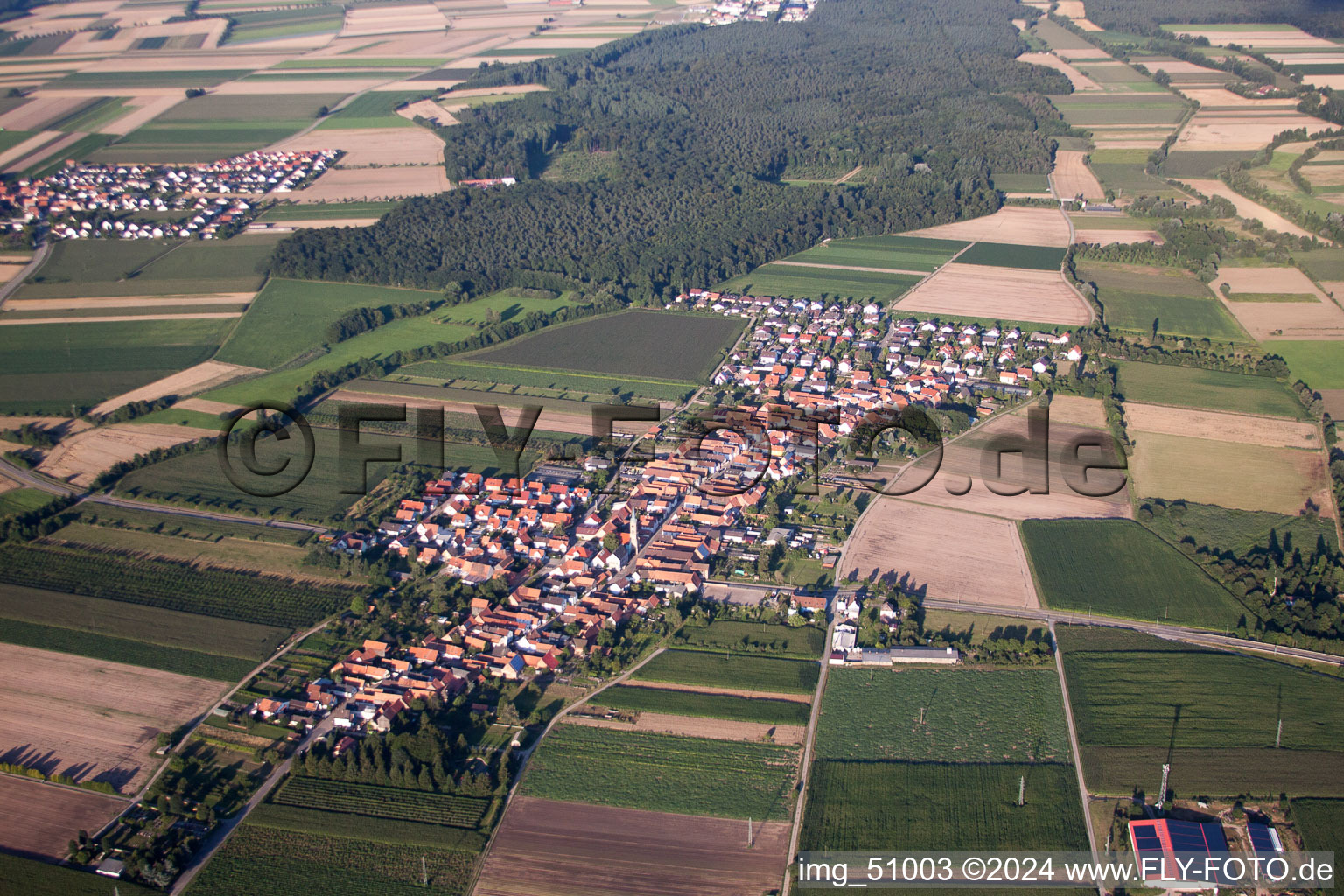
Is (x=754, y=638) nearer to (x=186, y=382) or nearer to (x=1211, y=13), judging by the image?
(x=186, y=382)

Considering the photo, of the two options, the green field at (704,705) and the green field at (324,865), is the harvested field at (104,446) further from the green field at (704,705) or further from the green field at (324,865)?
the green field at (704,705)

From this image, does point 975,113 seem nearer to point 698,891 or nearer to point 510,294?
point 510,294

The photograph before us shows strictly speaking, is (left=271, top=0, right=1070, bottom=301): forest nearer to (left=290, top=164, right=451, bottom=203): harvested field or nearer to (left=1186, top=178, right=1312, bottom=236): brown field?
(left=290, top=164, right=451, bottom=203): harvested field

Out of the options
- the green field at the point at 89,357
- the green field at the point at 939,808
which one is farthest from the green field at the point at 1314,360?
the green field at the point at 89,357

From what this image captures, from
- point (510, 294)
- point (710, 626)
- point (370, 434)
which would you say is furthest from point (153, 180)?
point (710, 626)

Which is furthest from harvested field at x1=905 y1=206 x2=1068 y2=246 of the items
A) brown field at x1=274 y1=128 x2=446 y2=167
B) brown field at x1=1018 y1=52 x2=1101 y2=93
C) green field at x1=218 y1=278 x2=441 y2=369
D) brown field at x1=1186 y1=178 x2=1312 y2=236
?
brown field at x1=274 y1=128 x2=446 y2=167
